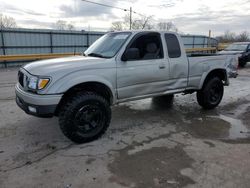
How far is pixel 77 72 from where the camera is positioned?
3934 millimetres

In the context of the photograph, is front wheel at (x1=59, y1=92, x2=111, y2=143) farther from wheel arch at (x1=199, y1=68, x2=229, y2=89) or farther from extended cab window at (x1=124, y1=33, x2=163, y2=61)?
wheel arch at (x1=199, y1=68, x2=229, y2=89)

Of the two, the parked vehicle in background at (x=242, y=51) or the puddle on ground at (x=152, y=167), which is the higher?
the parked vehicle in background at (x=242, y=51)

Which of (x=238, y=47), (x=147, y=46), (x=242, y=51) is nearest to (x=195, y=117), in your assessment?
(x=147, y=46)

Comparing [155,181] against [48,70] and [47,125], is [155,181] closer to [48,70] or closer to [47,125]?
[48,70]

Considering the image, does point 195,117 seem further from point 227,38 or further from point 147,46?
point 227,38

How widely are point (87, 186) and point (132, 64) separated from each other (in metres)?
2.40

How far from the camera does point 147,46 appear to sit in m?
4.91

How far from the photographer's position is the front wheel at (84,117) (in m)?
3.90

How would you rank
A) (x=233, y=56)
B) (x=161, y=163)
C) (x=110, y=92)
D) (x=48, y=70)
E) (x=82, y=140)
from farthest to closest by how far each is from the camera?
(x=233, y=56) < (x=110, y=92) < (x=82, y=140) < (x=48, y=70) < (x=161, y=163)

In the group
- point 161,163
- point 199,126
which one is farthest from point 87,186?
A: point 199,126

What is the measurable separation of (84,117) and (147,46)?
6.43 ft

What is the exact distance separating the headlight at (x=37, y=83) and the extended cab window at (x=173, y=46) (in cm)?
268

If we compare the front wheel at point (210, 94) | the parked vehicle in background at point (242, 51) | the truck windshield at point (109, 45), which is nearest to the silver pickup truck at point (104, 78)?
the truck windshield at point (109, 45)

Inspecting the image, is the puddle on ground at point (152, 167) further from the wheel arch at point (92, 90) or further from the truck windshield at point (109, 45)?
the truck windshield at point (109, 45)
